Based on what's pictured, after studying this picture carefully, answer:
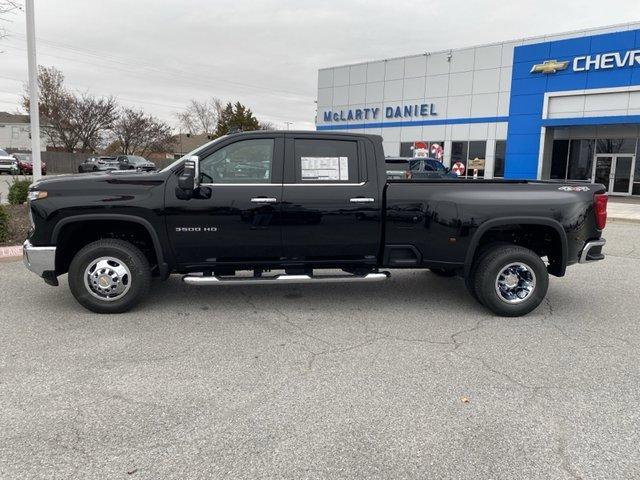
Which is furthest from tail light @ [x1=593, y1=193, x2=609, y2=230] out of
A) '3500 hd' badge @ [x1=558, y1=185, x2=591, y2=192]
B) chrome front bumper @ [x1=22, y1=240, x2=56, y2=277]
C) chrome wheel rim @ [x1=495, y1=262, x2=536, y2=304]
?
chrome front bumper @ [x1=22, y1=240, x2=56, y2=277]

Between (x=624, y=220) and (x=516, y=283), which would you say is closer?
(x=516, y=283)

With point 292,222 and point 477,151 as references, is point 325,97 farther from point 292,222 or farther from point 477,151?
point 292,222

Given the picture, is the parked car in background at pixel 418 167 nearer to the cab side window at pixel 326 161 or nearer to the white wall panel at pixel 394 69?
the cab side window at pixel 326 161

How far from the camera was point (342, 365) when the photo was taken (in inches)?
165

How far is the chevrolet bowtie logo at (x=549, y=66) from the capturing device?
86.8 ft

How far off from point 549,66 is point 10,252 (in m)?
26.9

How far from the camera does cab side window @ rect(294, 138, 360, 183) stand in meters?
5.44

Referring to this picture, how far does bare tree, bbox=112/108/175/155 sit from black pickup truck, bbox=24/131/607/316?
163 ft

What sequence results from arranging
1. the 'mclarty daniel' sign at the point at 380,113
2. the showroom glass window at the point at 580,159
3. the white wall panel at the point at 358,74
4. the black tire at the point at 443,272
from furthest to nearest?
the white wall panel at the point at 358,74 → the 'mclarty daniel' sign at the point at 380,113 → the showroom glass window at the point at 580,159 → the black tire at the point at 443,272

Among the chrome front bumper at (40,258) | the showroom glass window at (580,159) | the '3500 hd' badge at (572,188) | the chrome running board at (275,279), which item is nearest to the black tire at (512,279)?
the '3500 hd' badge at (572,188)

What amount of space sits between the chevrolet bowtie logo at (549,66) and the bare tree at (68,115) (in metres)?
37.1

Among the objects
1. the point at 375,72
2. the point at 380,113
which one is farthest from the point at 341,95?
the point at 380,113

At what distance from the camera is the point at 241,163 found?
17.6 ft

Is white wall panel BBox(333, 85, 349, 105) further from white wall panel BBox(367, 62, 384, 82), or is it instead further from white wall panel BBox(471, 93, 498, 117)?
white wall panel BBox(471, 93, 498, 117)
